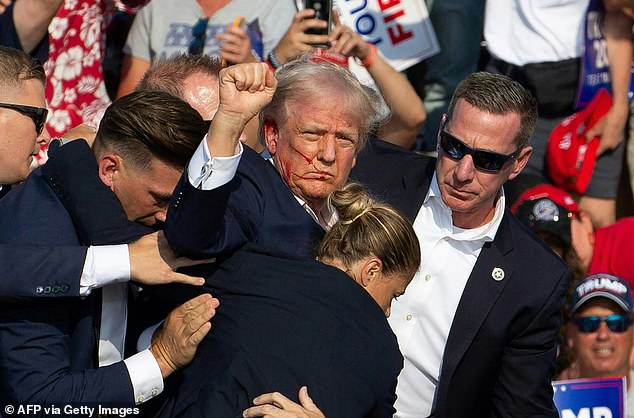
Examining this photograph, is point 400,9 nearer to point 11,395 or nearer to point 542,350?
point 542,350

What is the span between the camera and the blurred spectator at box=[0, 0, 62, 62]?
529cm

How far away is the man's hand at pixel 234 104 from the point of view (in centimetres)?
307

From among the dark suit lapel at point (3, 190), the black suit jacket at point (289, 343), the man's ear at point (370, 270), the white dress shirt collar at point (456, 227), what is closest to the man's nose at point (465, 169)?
the white dress shirt collar at point (456, 227)

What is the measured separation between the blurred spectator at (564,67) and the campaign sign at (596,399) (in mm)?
1303

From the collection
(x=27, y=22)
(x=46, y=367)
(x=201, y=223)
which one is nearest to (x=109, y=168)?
(x=201, y=223)

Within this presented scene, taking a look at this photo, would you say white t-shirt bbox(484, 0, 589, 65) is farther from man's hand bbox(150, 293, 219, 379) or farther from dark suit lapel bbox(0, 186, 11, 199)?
man's hand bbox(150, 293, 219, 379)

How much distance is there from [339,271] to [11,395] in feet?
3.11

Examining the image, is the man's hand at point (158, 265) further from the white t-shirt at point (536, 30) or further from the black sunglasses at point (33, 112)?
the white t-shirt at point (536, 30)

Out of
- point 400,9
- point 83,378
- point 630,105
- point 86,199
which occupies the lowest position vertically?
point 630,105

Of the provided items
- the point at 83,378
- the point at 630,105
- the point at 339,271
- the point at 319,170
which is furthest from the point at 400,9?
the point at 83,378

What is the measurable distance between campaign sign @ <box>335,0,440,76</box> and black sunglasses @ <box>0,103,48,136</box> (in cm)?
245

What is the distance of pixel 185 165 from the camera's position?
11.2 feet

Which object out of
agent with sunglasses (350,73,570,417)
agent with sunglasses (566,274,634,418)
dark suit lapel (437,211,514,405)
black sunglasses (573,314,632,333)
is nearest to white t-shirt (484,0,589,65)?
agent with sunglasses (566,274,634,418)

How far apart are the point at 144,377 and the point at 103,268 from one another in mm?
324
